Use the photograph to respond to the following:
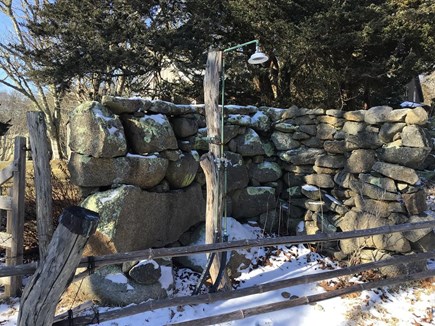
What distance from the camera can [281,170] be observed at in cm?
572

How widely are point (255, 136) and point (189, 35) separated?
3.66 metres

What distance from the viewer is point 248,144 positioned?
211 inches

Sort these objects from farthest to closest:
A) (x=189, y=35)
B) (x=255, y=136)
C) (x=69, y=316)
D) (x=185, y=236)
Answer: (x=189, y=35) < (x=255, y=136) < (x=185, y=236) < (x=69, y=316)

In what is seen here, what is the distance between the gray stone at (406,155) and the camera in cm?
423

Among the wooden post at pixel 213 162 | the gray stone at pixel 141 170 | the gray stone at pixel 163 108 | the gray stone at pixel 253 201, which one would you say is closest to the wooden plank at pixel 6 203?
the gray stone at pixel 141 170

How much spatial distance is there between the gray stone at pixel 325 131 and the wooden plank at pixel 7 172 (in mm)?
4451

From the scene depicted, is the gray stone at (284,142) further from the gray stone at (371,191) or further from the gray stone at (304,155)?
the gray stone at (371,191)

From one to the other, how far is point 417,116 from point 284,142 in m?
2.04

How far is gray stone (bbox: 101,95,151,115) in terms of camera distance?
3.95 m

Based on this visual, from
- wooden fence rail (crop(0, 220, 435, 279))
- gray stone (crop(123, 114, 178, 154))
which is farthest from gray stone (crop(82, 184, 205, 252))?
wooden fence rail (crop(0, 220, 435, 279))

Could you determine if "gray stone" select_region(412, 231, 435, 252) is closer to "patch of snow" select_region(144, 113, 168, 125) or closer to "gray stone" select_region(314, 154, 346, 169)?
"gray stone" select_region(314, 154, 346, 169)

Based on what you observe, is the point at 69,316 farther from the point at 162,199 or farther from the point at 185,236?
the point at 185,236

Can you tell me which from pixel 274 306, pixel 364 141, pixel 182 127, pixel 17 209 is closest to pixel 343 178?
pixel 364 141

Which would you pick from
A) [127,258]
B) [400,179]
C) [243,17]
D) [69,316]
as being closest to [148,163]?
[127,258]
